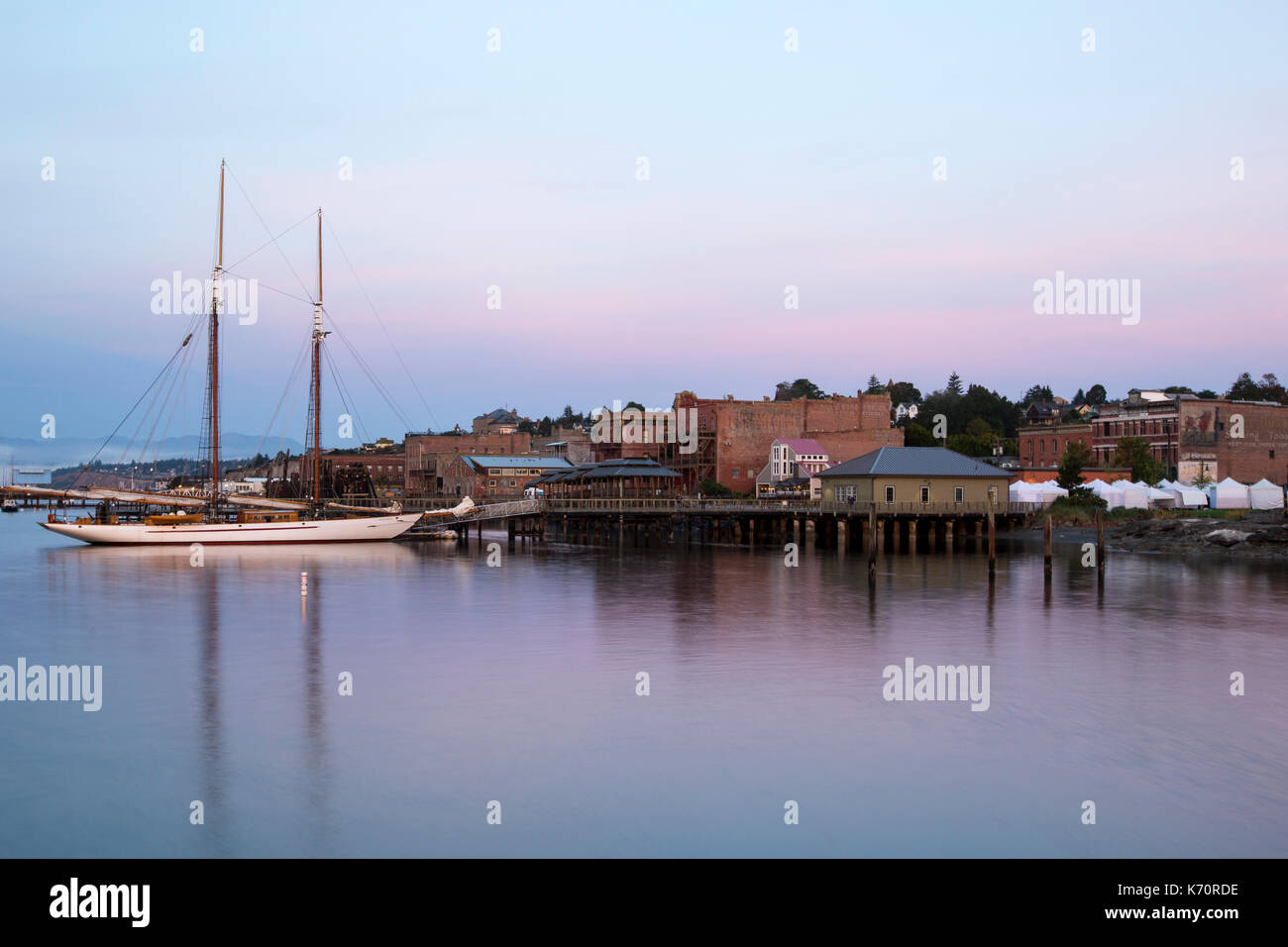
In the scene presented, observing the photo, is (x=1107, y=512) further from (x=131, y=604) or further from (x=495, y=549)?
(x=131, y=604)

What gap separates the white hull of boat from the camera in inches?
2830

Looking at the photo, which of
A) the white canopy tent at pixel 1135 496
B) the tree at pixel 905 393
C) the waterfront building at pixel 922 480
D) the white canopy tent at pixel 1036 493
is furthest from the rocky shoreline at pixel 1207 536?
the tree at pixel 905 393

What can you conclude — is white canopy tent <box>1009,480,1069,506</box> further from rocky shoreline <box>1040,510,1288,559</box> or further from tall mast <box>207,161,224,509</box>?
tall mast <box>207,161,224,509</box>

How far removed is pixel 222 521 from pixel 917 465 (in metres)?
50.2

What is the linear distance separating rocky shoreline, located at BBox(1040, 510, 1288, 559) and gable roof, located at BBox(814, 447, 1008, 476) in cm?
911

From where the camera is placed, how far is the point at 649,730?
20.7 metres

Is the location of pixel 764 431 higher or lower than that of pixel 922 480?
higher

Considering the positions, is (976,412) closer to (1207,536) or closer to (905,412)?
(905,412)

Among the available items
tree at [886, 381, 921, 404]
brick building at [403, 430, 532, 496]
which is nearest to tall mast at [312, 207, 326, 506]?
brick building at [403, 430, 532, 496]

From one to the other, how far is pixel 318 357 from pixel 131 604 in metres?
40.4

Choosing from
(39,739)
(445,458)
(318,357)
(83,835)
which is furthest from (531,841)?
(445,458)

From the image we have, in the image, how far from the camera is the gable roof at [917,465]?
7050 cm

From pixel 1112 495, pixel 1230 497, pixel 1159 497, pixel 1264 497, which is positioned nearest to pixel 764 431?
pixel 1112 495
